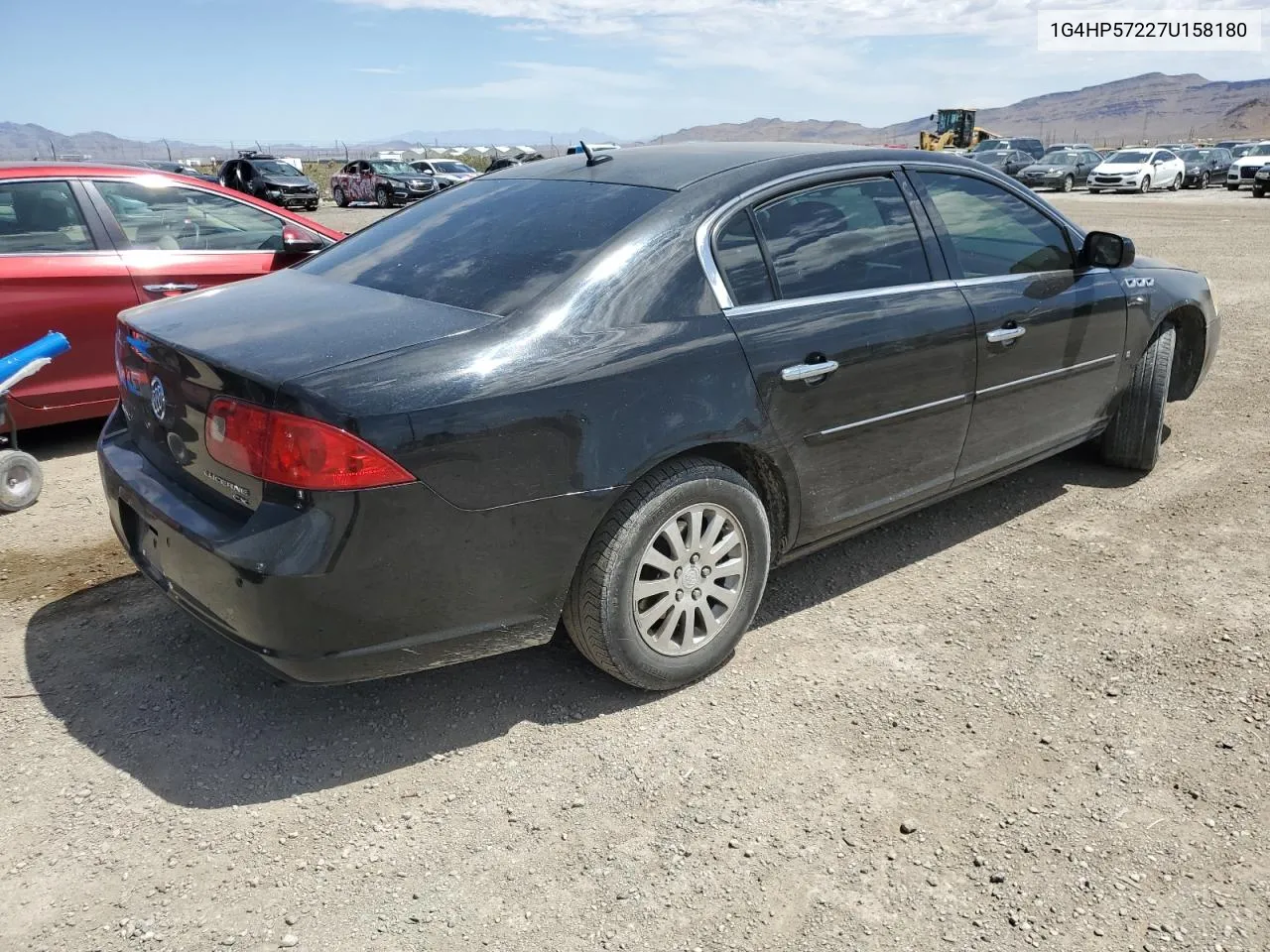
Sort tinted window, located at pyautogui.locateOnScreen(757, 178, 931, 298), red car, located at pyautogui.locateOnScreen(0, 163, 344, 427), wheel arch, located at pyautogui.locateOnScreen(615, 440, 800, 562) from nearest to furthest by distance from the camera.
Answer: wheel arch, located at pyautogui.locateOnScreen(615, 440, 800, 562) < tinted window, located at pyautogui.locateOnScreen(757, 178, 931, 298) < red car, located at pyautogui.locateOnScreen(0, 163, 344, 427)

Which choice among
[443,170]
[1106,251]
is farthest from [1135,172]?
[1106,251]

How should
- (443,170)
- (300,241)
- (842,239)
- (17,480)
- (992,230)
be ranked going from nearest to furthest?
(842,239) → (992,230) → (17,480) → (300,241) → (443,170)

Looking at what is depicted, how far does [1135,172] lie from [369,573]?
35.8 meters

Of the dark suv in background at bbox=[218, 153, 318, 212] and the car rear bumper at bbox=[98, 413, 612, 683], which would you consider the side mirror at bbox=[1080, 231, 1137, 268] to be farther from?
the dark suv in background at bbox=[218, 153, 318, 212]

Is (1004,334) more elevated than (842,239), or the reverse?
(842,239)

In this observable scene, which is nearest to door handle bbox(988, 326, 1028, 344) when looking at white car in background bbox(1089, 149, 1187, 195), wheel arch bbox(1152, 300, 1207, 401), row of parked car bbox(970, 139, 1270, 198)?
A: wheel arch bbox(1152, 300, 1207, 401)

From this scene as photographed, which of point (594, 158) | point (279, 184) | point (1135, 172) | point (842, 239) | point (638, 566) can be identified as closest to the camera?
point (638, 566)

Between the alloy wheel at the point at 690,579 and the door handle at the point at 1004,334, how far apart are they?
1.39 meters

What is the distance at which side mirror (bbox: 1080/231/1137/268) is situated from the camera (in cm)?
430

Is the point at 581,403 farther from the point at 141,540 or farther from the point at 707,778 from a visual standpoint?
the point at 141,540

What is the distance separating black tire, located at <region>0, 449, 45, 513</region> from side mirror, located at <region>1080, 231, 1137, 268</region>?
487 cm

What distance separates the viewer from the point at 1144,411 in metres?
4.84

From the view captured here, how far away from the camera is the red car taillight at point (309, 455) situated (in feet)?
8.03

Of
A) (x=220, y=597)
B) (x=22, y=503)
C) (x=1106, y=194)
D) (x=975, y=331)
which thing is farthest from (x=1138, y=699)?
(x=1106, y=194)
